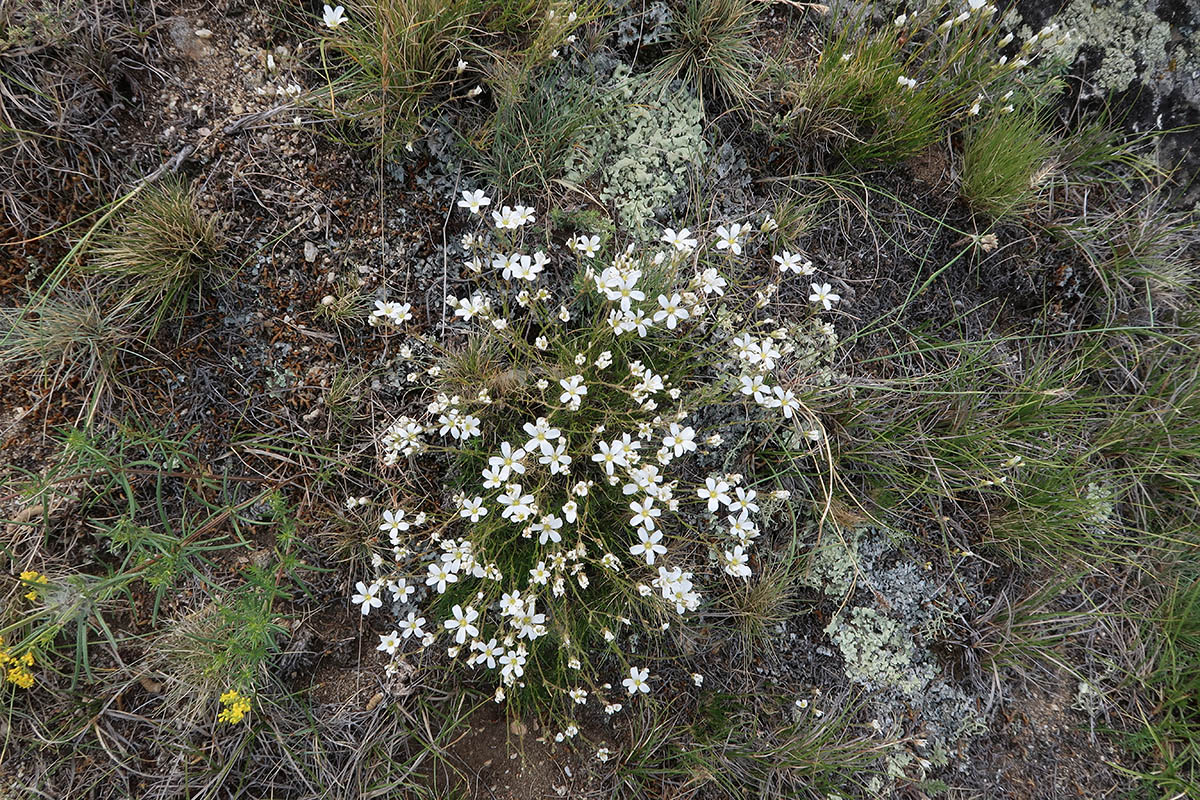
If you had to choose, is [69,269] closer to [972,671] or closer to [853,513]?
[853,513]

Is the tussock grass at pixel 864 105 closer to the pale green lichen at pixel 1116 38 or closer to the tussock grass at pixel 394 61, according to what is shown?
the pale green lichen at pixel 1116 38

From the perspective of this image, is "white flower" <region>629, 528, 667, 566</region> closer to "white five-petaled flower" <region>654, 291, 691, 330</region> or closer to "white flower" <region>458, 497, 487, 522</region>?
"white flower" <region>458, 497, 487, 522</region>

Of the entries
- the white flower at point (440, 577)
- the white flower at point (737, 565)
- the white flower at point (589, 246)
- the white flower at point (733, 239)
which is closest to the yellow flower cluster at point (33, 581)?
the white flower at point (440, 577)

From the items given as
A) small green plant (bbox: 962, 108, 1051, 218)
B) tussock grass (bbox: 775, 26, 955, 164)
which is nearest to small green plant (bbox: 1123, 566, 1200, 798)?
small green plant (bbox: 962, 108, 1051, 218)

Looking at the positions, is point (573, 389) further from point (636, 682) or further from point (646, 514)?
point (636, 682)

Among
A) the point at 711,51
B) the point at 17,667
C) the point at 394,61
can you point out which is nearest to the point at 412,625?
the point at 17,667
